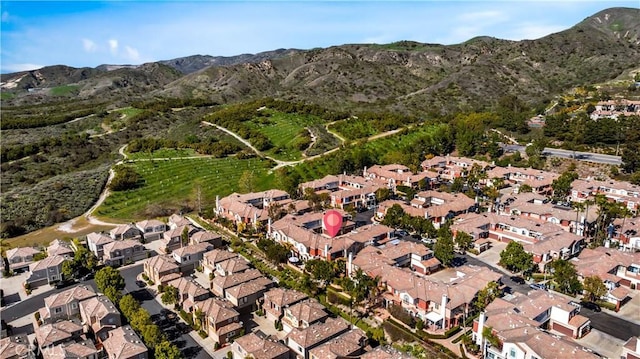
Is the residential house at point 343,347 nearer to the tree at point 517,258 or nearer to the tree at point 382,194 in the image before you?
the tree at point 517,258

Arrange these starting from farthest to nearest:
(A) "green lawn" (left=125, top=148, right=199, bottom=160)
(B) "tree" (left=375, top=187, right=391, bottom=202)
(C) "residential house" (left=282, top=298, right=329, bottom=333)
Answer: (A) "green lawn" (left=125, top=148, right=199, bottom=160) → (B) "tree" (left=375, top=187, right=391, bottom=202) → (C) "residential house" (left=282, top=298, right=329, bottom=333)

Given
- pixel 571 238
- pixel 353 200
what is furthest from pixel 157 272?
pixel 571 238

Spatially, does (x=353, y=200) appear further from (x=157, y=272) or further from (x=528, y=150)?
(x=528, y=150)

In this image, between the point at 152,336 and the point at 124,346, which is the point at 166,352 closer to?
the point at 152,336

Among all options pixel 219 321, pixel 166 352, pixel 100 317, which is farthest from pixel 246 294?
pixel 100 317

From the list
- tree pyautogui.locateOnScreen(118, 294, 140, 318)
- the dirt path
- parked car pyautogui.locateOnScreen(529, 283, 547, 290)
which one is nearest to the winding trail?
the dirt path

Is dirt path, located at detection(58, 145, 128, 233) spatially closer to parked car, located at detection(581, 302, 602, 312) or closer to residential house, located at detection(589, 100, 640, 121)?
parked car, located at detection(581, 302, 602, 312)
